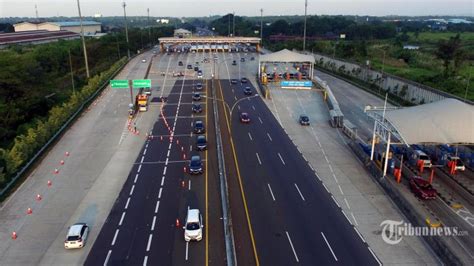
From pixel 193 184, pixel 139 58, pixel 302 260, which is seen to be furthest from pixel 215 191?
pixel 139 58

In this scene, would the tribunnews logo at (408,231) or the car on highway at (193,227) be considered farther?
the tribunnews logo at (408,231)

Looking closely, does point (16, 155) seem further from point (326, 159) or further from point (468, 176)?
point (468, 176)

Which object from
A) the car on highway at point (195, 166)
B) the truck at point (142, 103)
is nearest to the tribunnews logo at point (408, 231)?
the car on highway at point (195, 166)

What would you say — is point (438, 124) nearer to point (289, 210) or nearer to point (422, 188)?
point (422, 188)

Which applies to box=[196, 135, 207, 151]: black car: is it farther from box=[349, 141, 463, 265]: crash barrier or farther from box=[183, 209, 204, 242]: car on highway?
box=[349, 141, 463, 265]: crash barrier

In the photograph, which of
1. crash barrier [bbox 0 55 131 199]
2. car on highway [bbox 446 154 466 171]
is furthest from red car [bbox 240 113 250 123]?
car on highway [bbox 446 154 466 171]

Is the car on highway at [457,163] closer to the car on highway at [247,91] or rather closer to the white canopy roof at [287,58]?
the car on highway at [247,91]
